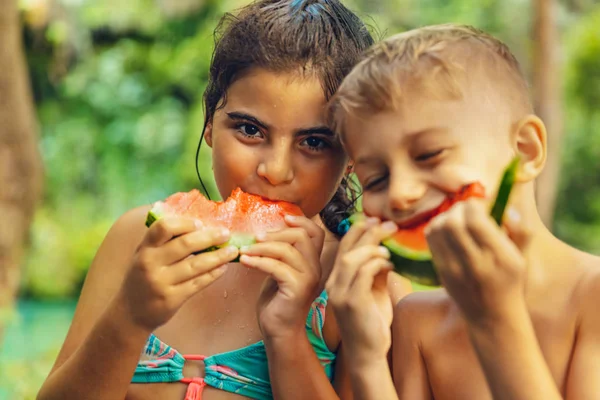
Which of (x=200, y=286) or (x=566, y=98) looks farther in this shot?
(x=566, y=98)

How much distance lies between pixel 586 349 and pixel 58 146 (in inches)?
674

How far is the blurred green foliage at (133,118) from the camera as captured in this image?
54.1 ft

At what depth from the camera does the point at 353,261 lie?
1755 millimetres

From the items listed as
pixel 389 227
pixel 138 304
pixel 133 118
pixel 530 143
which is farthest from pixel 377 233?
Answer: pixel 133 118

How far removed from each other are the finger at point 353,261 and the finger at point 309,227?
42cm

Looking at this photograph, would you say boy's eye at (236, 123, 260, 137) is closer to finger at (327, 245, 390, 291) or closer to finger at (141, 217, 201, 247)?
finger at (141, 217, 201, 247)

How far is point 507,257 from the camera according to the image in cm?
149

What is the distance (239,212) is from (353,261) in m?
0.63

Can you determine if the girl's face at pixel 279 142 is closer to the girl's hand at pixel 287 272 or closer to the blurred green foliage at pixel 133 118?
the girl's hand at pixel 287 272

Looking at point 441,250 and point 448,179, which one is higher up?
point 448,179

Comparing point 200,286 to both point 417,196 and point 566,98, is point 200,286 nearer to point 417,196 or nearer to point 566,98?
point 417,196

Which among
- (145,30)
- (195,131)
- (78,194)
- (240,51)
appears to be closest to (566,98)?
(195,131)

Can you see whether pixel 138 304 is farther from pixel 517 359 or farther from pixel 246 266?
pixel 517 359

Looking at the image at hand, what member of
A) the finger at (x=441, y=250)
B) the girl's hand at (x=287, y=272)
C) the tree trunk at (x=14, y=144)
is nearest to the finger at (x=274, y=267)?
the girl's hand at (x=287, y=272)
